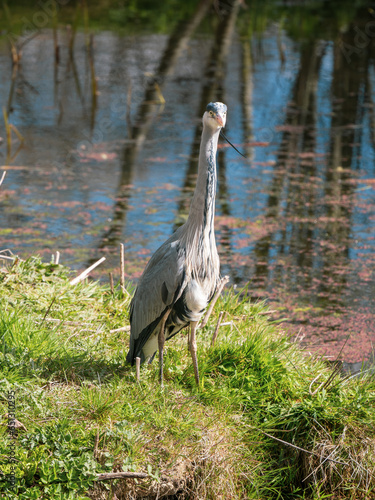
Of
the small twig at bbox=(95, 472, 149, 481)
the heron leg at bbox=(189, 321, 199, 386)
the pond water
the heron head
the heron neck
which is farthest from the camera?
the pond water

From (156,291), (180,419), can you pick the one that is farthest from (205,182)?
(180,419)

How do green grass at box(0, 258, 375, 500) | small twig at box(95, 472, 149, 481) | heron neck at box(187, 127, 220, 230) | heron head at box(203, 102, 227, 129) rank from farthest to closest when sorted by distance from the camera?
heron neck at box(187, 127, 220, 230) → heron head at box(203, 102, 227, 129) → green grass at box(0, 258, 375, 500) → small twig at box(95, 472, 149, 481)

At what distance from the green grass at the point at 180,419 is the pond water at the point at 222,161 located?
0.69 m

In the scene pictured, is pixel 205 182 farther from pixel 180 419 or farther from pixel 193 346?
pixel 180 419

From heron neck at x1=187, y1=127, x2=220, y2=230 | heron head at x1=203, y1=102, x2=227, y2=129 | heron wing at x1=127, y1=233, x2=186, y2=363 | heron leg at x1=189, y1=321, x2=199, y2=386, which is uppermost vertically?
heron head at x1=203, y1=102, x2=227, y2=129

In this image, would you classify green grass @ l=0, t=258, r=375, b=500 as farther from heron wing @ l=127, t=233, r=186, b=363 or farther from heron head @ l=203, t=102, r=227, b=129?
heron head @ l=203, t=102, r=227, b=129

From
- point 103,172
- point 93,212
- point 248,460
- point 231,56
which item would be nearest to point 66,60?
point 231,56

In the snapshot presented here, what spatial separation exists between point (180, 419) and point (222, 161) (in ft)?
16.0

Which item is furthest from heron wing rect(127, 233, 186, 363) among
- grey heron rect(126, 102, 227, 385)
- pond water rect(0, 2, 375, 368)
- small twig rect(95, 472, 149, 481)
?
pond water rect(0, 2, 375, 368)

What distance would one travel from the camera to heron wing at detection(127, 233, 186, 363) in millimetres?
3535

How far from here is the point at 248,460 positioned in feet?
11.5

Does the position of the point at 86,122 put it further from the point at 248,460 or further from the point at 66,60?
the point at 248,460

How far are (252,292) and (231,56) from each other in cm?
767

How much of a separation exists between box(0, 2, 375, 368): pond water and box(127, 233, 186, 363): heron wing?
130 cm
